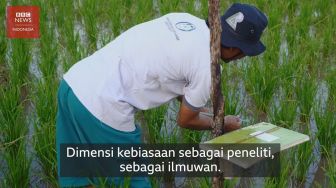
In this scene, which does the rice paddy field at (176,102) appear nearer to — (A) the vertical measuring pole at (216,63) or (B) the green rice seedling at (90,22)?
(B) the green rice seedling at (90,22)

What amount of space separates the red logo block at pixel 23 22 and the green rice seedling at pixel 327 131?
241cm

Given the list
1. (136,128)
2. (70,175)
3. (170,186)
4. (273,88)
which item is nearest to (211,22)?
(136,128)

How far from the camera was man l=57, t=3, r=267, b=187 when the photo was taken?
1.75m

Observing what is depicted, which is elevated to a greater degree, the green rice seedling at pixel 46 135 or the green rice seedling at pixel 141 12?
the green rice seedling at pixel 141 12

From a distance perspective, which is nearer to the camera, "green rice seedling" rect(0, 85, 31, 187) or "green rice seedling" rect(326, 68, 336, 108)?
"green rice seedling" rect(0, 85, 31, 187)

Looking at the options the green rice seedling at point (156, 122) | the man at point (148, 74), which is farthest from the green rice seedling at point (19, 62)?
the man at point (148, 74)

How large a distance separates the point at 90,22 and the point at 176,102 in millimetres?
1447

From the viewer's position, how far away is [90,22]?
4129mm

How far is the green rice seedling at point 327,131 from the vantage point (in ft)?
8.45

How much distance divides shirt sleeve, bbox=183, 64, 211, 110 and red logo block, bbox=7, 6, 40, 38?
2.36 m

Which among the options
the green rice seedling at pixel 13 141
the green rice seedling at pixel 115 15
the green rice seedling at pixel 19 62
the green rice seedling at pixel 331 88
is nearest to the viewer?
the green rice seedling at pixel 13 141

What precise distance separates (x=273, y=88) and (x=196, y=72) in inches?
58.8

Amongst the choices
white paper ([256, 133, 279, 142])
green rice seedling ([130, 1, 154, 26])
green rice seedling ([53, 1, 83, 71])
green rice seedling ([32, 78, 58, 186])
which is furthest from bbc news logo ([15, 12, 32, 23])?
white paper ([256, 133, 279, 142])

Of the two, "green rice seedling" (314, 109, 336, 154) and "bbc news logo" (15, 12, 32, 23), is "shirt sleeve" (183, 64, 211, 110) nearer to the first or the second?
"green rice seedling" (314, 109, 336, 154)
